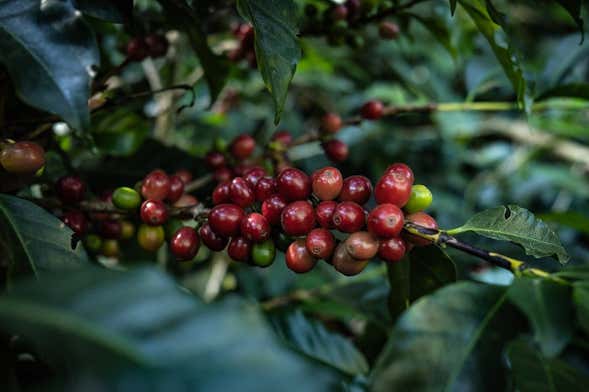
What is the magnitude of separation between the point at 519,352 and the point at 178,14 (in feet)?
2.62

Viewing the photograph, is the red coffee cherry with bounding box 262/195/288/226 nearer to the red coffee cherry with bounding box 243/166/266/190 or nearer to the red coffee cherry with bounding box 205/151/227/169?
the red coffee cherry with bounding box 243/166/266/190

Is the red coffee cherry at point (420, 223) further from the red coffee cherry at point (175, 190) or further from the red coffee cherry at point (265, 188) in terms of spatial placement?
the red coffee cherry at point (175, 190)

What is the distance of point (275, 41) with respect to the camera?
2.69 feet

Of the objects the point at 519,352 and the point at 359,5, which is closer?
the point at 519,352

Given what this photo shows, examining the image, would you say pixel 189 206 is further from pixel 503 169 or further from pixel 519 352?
pixel 503 169

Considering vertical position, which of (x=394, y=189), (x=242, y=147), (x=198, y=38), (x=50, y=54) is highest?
(x=50, y=54)

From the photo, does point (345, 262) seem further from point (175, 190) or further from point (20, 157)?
point (20, 157)

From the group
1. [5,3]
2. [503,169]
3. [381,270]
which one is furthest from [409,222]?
[503,169]

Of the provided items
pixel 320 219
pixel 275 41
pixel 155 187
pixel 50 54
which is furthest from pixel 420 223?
pixel 50 54

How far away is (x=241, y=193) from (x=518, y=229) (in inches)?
17.4

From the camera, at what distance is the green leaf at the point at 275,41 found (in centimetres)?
80

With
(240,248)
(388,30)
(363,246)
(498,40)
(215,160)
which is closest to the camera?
(363,246)

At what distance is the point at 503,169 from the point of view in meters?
3.46

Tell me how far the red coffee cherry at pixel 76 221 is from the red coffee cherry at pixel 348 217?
1.51 ft
